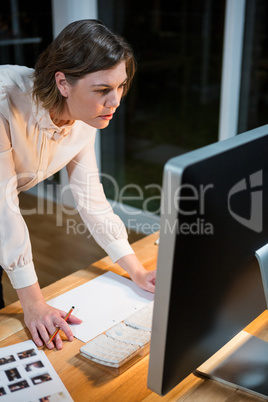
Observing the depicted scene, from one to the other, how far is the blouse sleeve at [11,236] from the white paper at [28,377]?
17cm

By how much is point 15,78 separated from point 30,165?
244 millimetres

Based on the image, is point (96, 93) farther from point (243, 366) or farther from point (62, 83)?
point (243, 366)

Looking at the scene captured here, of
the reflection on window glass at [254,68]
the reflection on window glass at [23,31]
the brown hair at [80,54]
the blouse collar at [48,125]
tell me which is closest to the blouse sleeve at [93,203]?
the blouse collar at [48,125]

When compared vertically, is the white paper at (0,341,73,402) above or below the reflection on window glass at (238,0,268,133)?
below

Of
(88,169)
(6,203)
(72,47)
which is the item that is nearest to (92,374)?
(6,203)

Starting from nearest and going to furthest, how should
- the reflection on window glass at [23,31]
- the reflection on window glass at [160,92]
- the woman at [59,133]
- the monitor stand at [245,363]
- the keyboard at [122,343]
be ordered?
the monitor stand at [245,363], the keyboard at [122,343], the woman at [59,133], the reflection on window glass at [160,92], the reflection on window glass at [23,31]

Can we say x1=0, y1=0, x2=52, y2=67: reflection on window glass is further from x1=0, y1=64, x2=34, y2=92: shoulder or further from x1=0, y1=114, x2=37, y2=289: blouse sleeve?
x1=0, y1=114, x2=37, y2=289: blouse sleeve

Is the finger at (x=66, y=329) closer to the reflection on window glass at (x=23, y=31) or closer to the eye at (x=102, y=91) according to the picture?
the eye at (x=102, y=91)

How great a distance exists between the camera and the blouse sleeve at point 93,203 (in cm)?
146

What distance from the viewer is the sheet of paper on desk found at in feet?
3.94

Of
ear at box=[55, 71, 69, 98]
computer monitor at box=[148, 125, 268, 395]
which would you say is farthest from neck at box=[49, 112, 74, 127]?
computer monitor at box=[148, 125, 268, 395]

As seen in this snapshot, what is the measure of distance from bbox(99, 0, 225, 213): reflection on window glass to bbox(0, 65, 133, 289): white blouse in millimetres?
1971

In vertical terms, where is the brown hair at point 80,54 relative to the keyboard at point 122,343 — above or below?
above

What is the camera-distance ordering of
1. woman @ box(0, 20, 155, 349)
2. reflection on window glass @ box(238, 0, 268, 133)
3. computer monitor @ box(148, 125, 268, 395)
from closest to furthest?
computer monitor @ box(148, 125, 268, 395), woman @ box(0, 20, 155, 349), reflection on window glass @ box(238, 0, 268, 133)
